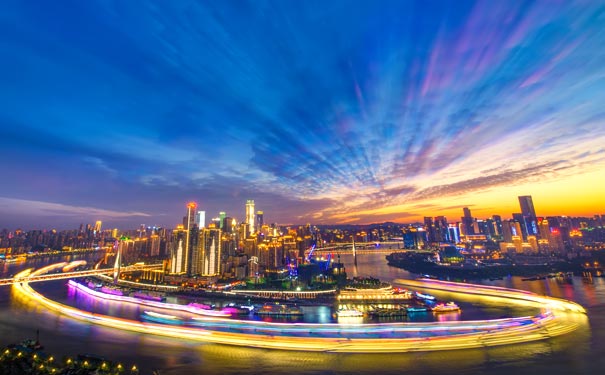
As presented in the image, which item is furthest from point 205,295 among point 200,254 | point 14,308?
point 14,308

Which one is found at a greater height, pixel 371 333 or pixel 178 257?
pixel 178 257

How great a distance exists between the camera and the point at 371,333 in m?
11.2

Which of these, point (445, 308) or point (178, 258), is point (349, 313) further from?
point (178, 258)

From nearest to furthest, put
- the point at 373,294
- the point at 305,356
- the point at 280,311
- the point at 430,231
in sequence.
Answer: the point at 305,356 → the point at 280,311 → the point at 373,294 → the point at 430,231

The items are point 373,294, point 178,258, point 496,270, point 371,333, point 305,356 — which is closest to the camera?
point 305,356

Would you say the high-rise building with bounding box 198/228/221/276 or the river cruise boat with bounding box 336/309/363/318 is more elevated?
the high-rise building with bounding box 198/228/221/276

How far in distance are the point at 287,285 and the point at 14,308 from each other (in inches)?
676

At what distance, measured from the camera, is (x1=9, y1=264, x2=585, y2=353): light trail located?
9691 mm

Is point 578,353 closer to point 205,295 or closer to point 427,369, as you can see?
point 427,369

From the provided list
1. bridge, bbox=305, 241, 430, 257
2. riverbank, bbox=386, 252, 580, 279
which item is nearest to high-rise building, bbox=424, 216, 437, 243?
bridge, bbox=305, 241, 430, 257

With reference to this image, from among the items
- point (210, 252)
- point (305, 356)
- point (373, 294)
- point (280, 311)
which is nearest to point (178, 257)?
point (210, 252)

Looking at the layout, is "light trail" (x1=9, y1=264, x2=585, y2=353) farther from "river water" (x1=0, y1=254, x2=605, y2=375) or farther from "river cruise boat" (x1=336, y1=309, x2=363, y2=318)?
"river cruise boat" (x1=336, y1=309, x2=363, y2=318)

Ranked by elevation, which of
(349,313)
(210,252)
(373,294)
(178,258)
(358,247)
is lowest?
(349,313)

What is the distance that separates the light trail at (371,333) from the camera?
31.8 ft
